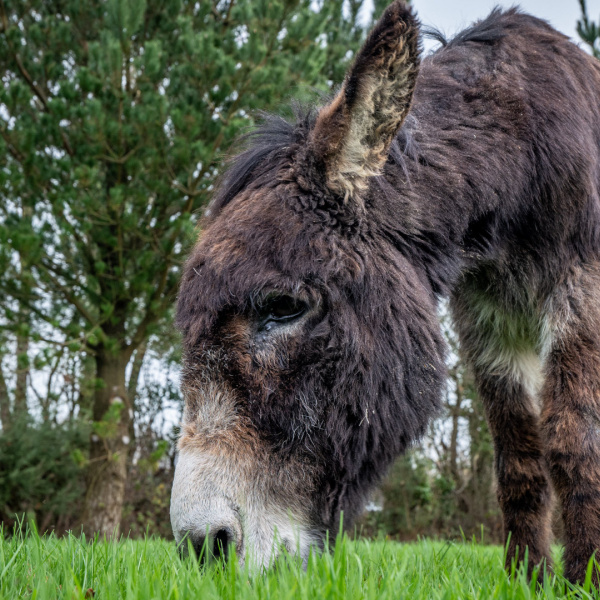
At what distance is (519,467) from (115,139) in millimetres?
4905

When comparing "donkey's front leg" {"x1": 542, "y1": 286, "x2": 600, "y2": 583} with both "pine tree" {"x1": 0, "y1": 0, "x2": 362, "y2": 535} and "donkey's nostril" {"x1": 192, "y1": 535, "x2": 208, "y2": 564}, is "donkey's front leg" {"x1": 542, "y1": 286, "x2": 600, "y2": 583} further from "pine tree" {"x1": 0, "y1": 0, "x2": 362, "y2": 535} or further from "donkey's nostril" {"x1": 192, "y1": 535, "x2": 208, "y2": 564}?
"pine tree" {"x1": 0, "y1": 0, "x2": 362, "y2": 535}

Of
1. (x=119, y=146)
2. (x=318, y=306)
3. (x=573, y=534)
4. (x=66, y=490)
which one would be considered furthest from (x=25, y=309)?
(x=573, y=534)

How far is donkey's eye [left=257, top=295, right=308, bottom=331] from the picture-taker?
178 centimetres

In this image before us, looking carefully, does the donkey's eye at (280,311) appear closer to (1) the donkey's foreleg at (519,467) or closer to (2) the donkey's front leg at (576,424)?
(2) the donkey's front leg at (576,424)

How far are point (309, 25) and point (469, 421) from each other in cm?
607

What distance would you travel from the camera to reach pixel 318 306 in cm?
178

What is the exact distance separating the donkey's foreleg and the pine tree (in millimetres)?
3386

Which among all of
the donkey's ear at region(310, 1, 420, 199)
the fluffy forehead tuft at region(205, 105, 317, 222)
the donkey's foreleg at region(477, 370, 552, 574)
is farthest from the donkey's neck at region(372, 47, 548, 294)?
the donkey's foreleg at region(477, 370, 552, 574)

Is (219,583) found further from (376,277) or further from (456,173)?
(456,173)

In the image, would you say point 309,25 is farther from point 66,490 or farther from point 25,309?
point 66,490

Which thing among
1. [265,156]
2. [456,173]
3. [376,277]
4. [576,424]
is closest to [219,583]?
[376,277]

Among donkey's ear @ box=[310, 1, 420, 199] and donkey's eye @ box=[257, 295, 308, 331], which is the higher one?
donkey's ear @ box=[310, 1, 420, 199]

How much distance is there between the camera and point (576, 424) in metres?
1.92

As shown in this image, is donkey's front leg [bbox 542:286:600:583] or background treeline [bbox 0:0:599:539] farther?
background treeline [bbox 0:0:599:539]
